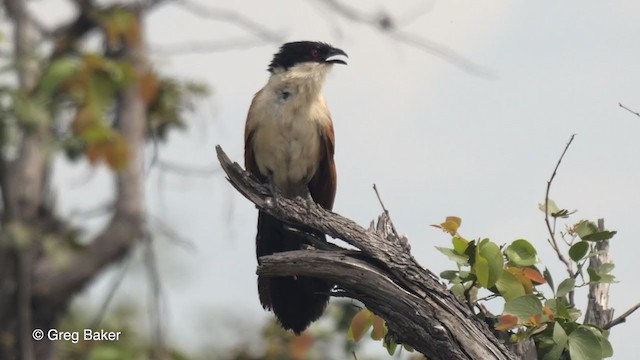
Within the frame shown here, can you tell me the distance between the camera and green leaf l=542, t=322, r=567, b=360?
12.9ft

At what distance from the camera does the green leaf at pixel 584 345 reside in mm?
3908

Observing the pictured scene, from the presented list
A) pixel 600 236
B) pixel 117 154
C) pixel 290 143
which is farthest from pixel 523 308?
pixel 290 143

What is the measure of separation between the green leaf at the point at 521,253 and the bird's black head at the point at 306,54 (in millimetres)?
1941

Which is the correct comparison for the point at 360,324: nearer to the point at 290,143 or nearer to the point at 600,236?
the point at 600,236

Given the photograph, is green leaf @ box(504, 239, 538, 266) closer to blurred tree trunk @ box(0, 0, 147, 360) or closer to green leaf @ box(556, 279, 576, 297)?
green leaf @ box(556, 279, 576, 297)

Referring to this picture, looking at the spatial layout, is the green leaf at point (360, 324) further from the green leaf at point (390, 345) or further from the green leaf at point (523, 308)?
the green leaf at point (523, 308)

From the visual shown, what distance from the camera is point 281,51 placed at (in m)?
6.02

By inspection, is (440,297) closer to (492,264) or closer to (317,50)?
(492,264)

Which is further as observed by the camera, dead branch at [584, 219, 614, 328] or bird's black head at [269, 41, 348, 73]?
bird's black head at [269, 41, 348, 73]

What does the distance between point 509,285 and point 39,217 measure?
1.84 metres

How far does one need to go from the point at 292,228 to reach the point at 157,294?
2.79 ft

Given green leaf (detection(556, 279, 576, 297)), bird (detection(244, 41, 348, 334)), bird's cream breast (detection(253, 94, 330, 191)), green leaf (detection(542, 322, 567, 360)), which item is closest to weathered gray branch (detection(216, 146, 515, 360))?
green leaf (detection(542, 322, 567, 360))

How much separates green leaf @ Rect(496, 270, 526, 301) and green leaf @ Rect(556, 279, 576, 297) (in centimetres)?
21

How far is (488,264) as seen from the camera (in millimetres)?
4004
